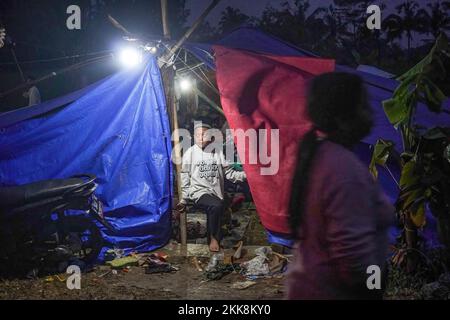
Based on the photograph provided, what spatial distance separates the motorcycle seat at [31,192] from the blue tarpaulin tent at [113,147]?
0.74 metres

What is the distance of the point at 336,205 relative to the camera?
2025 millimetres

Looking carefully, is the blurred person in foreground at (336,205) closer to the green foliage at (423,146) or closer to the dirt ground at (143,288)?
the green foliage at (423,146)

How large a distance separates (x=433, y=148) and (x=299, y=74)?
5.15 ft

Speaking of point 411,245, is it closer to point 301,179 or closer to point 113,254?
point 301,179

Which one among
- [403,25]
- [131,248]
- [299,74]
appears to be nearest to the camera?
[299,74]

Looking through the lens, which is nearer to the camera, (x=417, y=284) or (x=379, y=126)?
(x=417, y=284)

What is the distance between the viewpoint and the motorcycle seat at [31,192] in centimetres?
510

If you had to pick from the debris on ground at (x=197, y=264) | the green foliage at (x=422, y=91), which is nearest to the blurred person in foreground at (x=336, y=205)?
the green foliage at (x=422, y=91)

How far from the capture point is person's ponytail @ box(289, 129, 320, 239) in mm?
2168

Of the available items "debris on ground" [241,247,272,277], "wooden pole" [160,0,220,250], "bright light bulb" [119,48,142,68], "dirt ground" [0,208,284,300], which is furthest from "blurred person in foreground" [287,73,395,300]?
"bright light bulb" [119,48,142,68]

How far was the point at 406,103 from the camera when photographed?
4461 millimetres

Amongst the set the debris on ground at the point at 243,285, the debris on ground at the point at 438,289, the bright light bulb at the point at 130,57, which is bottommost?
the debris on ground at the point at 243,285
